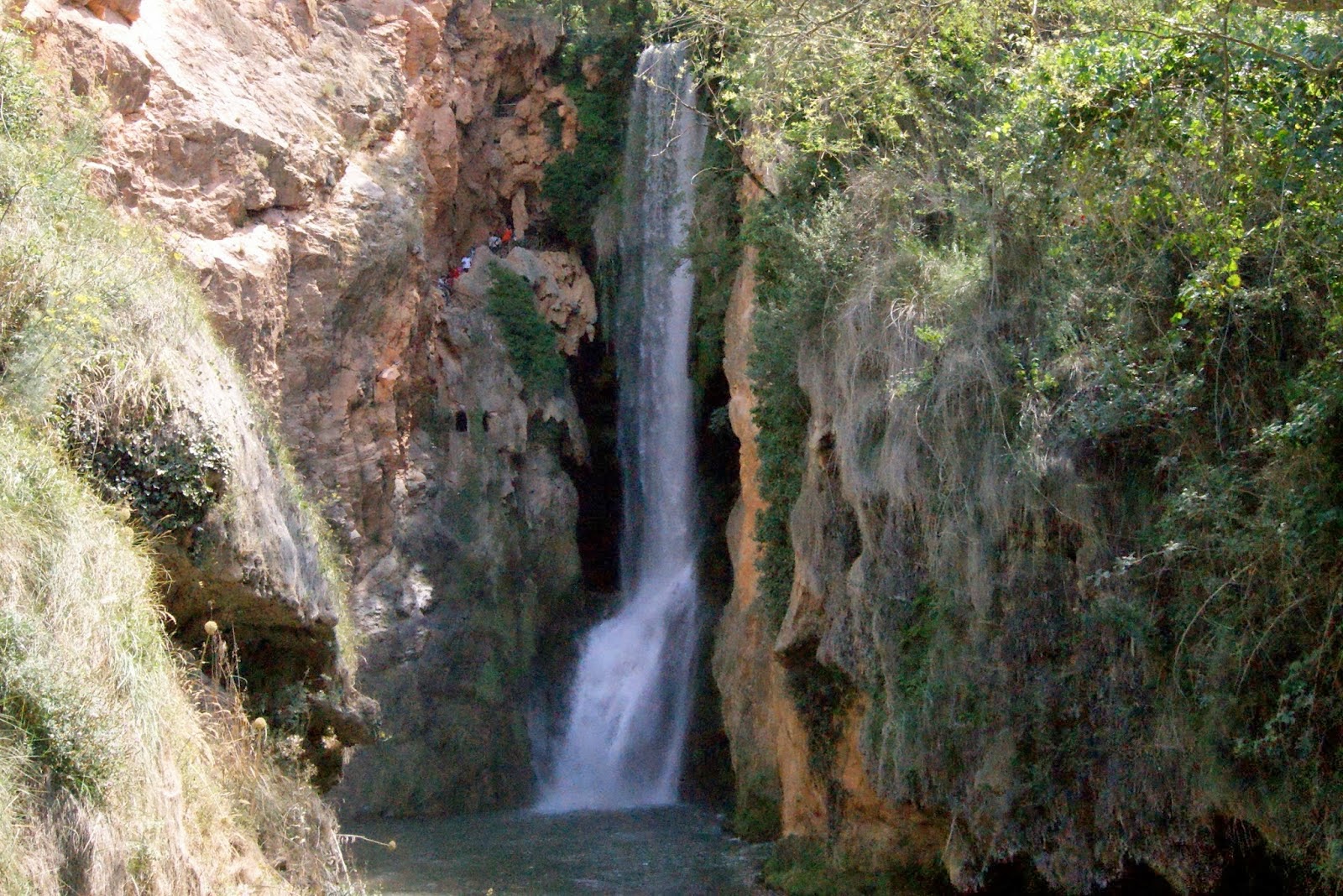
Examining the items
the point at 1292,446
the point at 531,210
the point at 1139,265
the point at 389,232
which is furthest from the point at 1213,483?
the point at 531,210

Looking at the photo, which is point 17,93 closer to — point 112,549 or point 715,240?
point 112,549

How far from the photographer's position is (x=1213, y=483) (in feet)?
27.4

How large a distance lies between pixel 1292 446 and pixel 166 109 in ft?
40.0

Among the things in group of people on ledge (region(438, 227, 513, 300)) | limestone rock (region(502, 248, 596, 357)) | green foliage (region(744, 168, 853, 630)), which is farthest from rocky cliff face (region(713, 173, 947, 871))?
group of people on ledge (region(438, 227, 513, 300))

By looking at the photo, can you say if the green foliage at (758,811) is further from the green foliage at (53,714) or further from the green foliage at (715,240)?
the green foliage at (53,714)

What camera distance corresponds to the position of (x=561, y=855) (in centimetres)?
1691

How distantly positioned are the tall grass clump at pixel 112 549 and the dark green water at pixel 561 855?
4301 millimetres

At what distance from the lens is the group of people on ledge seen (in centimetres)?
2478

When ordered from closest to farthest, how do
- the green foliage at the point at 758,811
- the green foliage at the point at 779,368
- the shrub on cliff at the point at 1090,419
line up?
1. the shrub on cliff at the point at 1090,419
2. the green foliage at the point at 779,368
3. the green foliage at the point at 758,811

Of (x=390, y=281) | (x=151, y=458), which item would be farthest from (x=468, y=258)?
(x=151, y=458)

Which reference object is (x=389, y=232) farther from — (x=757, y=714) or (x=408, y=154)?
(x=757, y=714)

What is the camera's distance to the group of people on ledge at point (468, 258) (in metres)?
24.8

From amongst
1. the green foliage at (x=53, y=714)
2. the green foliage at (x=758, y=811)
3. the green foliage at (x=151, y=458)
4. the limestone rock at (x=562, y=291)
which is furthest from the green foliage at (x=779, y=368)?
the limestone rock at (x=562, y=291)

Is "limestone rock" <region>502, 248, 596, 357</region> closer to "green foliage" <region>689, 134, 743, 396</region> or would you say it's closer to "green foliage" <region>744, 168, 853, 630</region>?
"green foliage" <region>689, 134, 743, 396</region>
